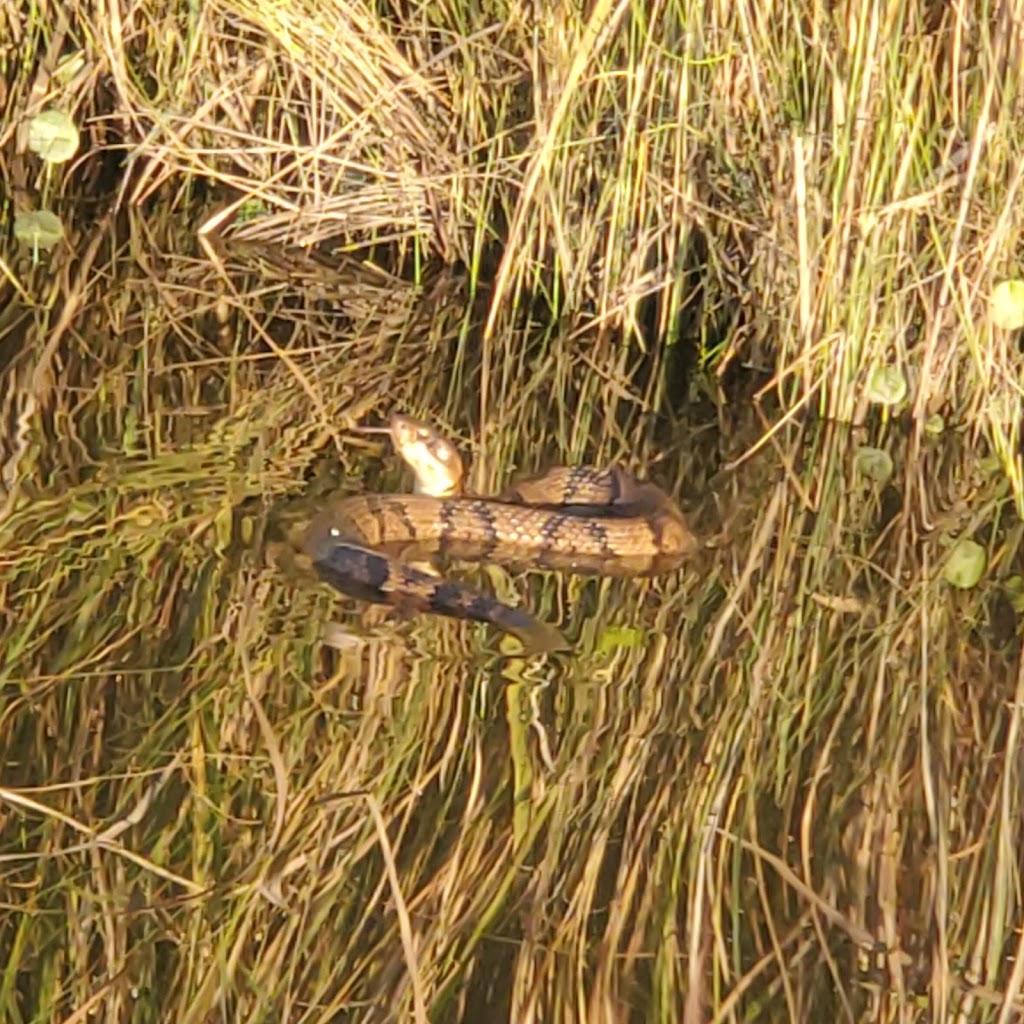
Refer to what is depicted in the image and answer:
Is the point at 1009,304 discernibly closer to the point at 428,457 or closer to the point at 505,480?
the point at 505,480

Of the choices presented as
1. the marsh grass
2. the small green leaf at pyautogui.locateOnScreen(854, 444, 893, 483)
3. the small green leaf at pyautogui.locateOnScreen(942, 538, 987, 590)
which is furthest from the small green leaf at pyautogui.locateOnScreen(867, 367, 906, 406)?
the small green leaf at pyautogui.locateOnScreen(942, 538, 987, 590)

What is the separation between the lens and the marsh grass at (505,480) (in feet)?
12.4

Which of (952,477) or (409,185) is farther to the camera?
(409,185)

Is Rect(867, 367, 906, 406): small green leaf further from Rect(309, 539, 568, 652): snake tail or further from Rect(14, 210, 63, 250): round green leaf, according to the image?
Rect(14, 210, 63, 250): round green leaf

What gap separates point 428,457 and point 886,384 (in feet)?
4.45

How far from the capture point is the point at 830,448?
6172mm

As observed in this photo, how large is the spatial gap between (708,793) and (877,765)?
40 cm

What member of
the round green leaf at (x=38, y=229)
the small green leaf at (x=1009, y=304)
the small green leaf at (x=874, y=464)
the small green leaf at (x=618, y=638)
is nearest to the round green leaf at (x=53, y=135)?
the round green leaf at (x=38, y=229)

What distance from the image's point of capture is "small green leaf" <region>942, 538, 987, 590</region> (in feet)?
17.6

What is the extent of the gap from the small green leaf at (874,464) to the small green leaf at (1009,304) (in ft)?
1.66

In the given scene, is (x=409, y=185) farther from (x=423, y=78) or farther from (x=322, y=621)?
(x=322, y=621)

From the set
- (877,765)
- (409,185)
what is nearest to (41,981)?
(877,765)

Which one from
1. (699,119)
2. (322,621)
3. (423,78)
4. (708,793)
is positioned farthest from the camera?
(423,78)

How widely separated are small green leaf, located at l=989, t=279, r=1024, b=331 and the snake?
3.13 feet
